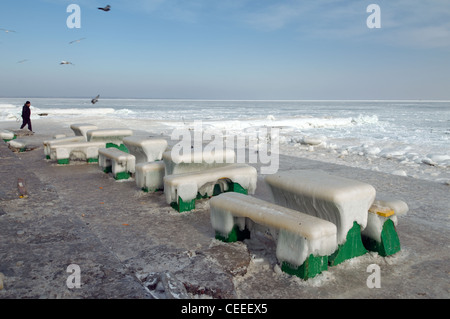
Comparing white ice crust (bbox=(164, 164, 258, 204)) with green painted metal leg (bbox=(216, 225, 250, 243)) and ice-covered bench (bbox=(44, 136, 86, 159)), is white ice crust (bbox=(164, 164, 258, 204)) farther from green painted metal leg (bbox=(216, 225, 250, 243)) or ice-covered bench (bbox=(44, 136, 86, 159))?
ice-covered bench (bbox=(44, 136, 86, 159))

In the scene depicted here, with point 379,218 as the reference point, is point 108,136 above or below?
above

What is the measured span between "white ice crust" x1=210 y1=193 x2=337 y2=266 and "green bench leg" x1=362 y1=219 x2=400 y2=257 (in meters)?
0.63

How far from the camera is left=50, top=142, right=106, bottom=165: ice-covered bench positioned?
725 cm

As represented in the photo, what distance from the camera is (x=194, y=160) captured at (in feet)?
15.1

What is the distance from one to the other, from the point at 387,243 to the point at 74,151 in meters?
6.50

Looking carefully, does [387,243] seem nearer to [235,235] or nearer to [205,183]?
[235,235]

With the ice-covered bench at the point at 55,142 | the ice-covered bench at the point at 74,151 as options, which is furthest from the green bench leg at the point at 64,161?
the ice-covered bench at the point at 55,142

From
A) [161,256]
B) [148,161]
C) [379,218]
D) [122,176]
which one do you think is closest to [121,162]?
[122,176]

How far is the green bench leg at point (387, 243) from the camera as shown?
9.91 feet

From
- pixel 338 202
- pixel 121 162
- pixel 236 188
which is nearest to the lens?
pixel 338 202

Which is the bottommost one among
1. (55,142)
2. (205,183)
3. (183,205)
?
(183,205)

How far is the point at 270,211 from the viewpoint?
2.90 m

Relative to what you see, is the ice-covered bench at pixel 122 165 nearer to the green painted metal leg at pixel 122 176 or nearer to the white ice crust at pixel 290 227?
the green painted metal leg at pixel 122 176
